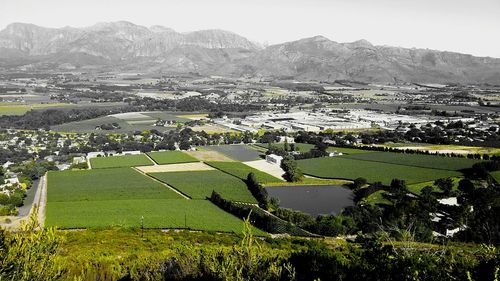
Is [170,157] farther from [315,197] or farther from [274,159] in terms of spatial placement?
[315,197]

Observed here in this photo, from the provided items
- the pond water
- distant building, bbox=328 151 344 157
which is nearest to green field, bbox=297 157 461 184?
the pond water

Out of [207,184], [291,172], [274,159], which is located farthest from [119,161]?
[291,172]

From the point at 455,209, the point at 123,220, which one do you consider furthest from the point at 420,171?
the point at 123,220

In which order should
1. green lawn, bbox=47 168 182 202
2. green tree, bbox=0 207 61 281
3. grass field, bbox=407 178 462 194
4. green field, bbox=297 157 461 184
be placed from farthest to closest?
green field, bbox=297 157 461 184, grass field, bbox=407 178 462 194, green lawn, bbox=47 168 182 202, green tree, bbox=0 207 61 281

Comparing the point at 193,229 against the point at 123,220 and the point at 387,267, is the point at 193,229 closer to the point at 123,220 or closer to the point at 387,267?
the point at 123,220

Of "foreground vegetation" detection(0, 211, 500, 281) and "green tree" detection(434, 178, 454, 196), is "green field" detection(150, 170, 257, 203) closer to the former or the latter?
"foreground vegetation" detection(0, 211, 500, 281)

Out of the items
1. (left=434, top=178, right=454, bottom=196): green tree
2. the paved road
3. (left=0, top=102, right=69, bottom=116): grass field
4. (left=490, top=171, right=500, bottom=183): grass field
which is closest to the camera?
the paved road
